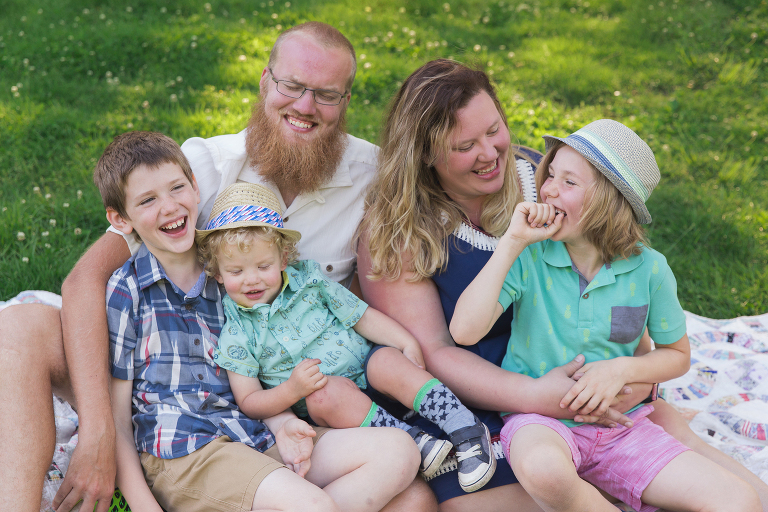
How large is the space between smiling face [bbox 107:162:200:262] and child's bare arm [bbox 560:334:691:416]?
165cm

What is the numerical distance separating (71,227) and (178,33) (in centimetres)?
295

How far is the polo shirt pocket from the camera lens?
2551 millimetres

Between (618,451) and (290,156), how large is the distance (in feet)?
6.25

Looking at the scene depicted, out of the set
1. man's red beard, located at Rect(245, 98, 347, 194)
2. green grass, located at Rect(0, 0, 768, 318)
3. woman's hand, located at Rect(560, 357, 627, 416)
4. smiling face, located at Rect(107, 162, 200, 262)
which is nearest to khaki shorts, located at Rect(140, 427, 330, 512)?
smiling face, located at Rect(107, 162, 200, 262)

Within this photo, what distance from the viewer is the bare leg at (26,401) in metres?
2.31

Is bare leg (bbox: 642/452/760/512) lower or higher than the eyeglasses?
lower

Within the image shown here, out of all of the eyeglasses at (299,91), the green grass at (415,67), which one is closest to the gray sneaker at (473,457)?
the eyeglasses at (299,91)

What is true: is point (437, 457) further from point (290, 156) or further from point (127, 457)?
point (290, 156)

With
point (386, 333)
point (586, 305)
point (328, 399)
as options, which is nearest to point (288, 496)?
point (328, 399)

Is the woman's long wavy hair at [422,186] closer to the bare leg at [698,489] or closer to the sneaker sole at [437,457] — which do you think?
the sneaker sole at [437,457]

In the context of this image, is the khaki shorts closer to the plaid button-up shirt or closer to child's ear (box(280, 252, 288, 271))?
the plaid button-up shirt

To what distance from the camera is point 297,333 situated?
2750 mm

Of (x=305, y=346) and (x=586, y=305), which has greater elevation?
(x=586, y=305)

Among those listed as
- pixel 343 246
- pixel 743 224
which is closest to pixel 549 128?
pixel 743 224
